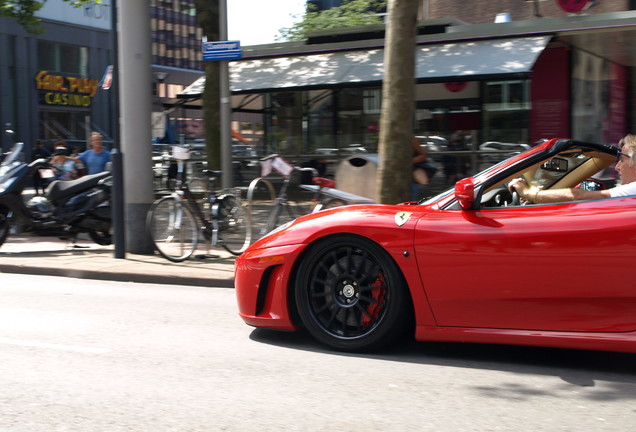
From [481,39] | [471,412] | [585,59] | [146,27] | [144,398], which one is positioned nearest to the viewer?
[471,412]

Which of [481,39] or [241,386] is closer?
[241,386]

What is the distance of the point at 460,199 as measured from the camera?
4.48 m

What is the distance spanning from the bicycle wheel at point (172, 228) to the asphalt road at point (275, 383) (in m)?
2.98

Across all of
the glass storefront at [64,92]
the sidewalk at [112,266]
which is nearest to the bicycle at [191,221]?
the sidewalk at [112,266]

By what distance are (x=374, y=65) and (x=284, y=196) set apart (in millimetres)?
7715

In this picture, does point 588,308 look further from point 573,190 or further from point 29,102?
point 29,102

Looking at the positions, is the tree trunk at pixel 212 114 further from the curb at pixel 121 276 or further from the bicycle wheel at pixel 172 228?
the curb at pixel 121 276

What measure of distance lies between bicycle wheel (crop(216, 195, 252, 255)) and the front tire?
464 centimetres

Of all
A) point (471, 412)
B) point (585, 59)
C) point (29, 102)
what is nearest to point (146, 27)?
point (471, 412)

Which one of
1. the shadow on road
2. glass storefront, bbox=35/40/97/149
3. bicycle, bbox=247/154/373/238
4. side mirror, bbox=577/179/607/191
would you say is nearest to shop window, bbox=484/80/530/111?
bicycle, bbox=247/154/373/238

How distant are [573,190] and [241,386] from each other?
2.25 meters

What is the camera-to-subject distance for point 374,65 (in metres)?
16.3

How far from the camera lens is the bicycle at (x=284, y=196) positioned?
348 inches

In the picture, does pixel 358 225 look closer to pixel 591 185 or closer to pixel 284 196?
pixel 591 185
